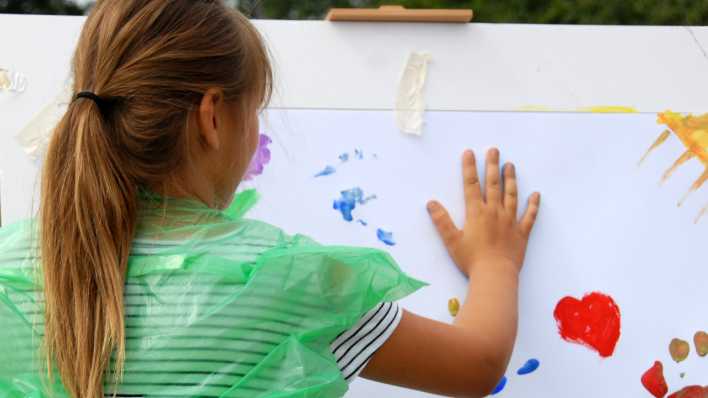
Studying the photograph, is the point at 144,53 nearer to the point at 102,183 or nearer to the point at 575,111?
the point at 102,183

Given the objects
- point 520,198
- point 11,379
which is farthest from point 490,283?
point 11,379

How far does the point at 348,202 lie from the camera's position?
1.32 meters

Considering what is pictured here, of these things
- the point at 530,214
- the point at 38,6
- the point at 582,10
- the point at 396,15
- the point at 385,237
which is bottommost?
the point at 38,6

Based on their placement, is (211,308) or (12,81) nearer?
(211,308)

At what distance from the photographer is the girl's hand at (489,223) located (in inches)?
50.2

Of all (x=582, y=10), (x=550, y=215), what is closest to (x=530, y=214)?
(x=550, y=215)

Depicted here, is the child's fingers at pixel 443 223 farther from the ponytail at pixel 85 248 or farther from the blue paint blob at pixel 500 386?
the ponytail at pixel 85 248

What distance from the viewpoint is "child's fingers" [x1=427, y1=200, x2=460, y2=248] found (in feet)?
4.28

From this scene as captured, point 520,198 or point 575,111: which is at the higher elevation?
point 575,111

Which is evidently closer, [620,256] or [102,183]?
[102,183]

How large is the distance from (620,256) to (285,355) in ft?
1.97

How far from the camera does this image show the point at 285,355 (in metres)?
0.95

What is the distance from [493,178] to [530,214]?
0.23 feet

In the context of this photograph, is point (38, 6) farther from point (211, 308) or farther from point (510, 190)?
point (211, 308)
